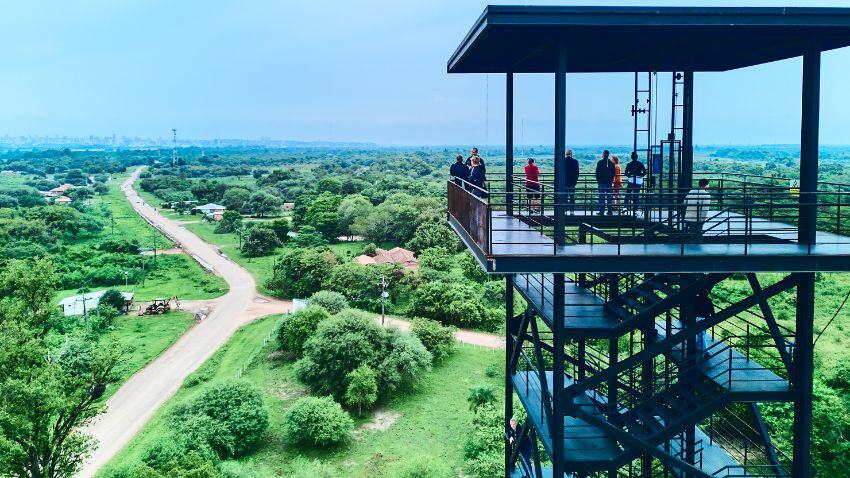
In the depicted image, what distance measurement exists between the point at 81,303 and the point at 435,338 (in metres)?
30.2

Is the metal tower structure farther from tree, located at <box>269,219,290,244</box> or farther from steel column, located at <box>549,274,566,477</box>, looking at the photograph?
tree, located at <box>269,219,290,244</box>

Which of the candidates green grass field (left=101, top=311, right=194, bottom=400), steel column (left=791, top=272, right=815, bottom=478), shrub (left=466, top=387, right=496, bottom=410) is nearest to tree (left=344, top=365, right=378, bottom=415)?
shrub (left=466, top=387, right=496, bottom=410)

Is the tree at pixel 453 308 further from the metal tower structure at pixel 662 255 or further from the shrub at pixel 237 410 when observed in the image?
the metal tower structure at pixel 662 255

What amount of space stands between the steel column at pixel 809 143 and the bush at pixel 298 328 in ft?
113

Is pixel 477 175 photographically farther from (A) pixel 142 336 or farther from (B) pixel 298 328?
(A) pixel 142 336

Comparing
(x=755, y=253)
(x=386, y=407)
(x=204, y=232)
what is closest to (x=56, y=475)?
(x=386, y=407)

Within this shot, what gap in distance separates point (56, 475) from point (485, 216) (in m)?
25.8

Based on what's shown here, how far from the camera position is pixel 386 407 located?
37156 millimetres

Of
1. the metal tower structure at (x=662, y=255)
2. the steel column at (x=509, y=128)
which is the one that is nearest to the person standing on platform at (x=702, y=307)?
the metal tower structure at (x=662, y=255)

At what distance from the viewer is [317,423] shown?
1252 inches

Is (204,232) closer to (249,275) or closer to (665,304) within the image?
(249,275)

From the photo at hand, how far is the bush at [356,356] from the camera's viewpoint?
124 feet

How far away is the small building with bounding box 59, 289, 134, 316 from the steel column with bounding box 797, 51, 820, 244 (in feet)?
167

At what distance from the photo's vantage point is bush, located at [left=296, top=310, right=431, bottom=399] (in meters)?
37.8
